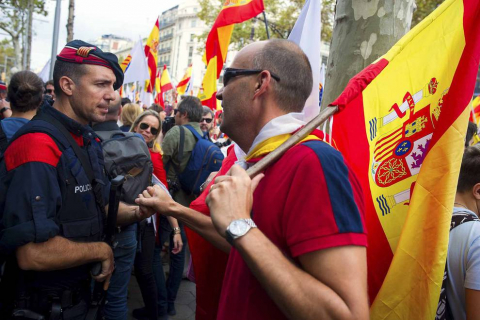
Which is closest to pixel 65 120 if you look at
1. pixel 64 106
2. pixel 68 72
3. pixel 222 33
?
pixel 64 106

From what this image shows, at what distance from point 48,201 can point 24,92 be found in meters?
2.06

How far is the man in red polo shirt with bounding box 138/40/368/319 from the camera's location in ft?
3.89

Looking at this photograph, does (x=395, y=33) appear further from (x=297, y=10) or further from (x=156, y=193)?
(x=297, y=10)

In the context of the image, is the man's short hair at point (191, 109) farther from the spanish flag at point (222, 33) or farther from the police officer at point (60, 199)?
the police officer at point (60, 199)

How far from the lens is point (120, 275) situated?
3.23 meters

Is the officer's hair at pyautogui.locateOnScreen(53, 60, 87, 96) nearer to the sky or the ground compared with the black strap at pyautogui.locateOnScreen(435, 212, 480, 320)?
nearer to the sky

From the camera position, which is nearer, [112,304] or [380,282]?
[380,282]

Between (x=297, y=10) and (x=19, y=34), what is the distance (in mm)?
19489

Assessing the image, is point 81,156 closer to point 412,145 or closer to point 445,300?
point 412,145

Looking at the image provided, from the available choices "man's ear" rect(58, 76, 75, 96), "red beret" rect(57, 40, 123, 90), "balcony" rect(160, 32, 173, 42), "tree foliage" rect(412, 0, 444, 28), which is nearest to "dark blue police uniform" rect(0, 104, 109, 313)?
"man's ear" rect(58, 76, 75, 96)

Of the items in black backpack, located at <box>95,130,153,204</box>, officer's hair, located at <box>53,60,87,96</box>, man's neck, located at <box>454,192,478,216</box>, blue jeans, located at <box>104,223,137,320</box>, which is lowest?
blue jeans, located at <box>104,223,137,320</box>

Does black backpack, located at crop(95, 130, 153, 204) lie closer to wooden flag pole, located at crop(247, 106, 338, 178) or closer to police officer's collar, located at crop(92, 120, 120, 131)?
police officer's collar, located at crop(92, 120, 120, 131)

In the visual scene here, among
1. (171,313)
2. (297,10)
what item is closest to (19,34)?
(297,10)

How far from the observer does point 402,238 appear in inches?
65.2
